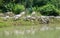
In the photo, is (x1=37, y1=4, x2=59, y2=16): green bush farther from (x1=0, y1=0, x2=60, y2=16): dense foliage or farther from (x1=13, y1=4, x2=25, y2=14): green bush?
(x1=13, y1=4, x2=25, y2=14): green bush

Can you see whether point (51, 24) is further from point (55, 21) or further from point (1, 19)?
point (1, 19)

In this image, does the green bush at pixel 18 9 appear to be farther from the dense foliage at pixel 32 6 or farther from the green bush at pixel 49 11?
the green bush at pixel 49 11

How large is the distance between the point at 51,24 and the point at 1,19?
4.76m

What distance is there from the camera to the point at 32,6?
29.6 m

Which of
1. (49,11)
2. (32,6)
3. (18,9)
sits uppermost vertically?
(18,9)

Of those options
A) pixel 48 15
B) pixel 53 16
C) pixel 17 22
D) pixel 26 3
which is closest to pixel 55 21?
pixel 53 16

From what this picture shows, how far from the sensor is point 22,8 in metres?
26.9

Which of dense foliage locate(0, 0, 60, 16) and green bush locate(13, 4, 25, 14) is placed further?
green bush locate(13, 4, 25, 14)

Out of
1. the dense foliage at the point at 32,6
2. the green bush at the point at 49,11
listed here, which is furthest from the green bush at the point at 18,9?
the green bush at the point at 49,11

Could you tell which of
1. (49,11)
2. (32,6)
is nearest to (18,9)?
(32,6)

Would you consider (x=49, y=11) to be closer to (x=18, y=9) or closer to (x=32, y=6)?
(x=18, y=9)

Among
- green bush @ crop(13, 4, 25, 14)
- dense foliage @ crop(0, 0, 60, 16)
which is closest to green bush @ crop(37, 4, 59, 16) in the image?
dense foliage @ crop(0, 0, 60, 16)

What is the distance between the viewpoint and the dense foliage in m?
26.2

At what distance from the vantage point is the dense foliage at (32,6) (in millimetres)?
26209
